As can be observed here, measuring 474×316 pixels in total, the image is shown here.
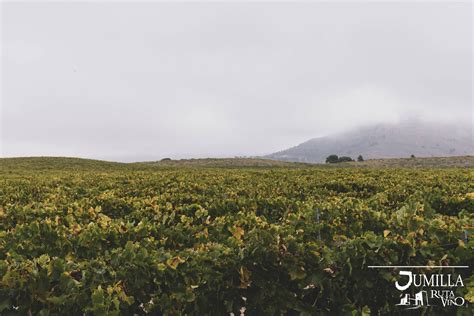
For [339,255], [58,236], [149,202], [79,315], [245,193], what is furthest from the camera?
[245,193]

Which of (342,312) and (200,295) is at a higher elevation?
(200,295)

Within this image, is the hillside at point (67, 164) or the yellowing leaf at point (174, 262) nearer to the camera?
the yellowing leaf at point (174, 262)

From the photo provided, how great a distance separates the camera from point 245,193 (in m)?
12.2

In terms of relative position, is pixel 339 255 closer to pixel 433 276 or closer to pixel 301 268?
pixel 301 268

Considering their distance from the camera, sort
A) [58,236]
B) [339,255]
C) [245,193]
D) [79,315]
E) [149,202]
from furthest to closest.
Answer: [245,193], [149,202], [58,236], [339,255], [79,315]

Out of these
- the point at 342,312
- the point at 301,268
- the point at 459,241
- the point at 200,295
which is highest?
the point at 459,241

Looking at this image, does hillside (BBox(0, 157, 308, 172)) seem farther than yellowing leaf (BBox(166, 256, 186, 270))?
Yes

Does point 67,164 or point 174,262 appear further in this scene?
point 67,164

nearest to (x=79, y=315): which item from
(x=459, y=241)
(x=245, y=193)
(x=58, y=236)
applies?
(x=58, y=236)

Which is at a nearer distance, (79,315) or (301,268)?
(79,315)

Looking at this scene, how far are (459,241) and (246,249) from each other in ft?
10.1

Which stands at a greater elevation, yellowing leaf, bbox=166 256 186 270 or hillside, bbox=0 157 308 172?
hillside, bbox=0 157 308 172

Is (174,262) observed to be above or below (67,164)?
below

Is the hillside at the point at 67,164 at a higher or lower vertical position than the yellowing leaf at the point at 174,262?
higher
